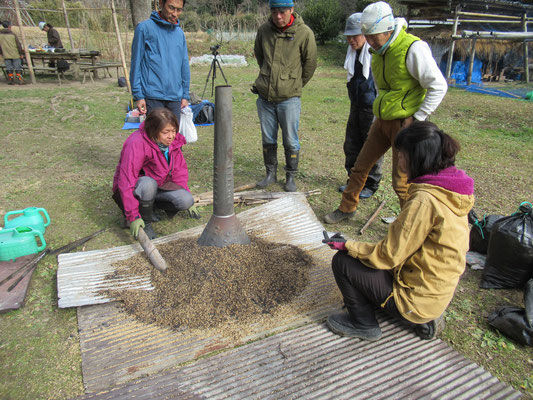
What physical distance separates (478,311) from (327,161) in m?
3.10

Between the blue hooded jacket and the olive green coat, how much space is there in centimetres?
85

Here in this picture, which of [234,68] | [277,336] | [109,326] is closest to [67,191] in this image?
[109,326]

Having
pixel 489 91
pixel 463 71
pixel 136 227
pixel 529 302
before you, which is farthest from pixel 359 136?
pixel 463 71

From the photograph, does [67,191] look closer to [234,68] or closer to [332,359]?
[332,359]

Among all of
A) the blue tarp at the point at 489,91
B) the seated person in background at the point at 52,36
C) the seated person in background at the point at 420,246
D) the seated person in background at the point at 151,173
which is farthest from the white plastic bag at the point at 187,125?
the seated person in background at the point at 52,36

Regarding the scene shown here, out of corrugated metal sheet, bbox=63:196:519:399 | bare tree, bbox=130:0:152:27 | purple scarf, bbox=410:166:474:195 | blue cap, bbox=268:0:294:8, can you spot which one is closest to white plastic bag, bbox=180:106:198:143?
blue cap, bbox=268:0:294:8

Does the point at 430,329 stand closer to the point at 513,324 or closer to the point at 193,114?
the point at 513,324

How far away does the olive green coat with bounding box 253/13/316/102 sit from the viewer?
363 cm

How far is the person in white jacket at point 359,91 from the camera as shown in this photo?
343cm

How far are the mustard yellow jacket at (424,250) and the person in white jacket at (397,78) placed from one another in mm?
662

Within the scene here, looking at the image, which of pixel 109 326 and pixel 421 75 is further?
pixel 421 75

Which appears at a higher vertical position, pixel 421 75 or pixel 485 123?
pixel 421 75

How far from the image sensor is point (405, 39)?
2617mm

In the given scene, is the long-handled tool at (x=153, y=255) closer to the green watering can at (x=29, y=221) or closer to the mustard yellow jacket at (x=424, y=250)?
the green watering can at (x=29, y=221)
